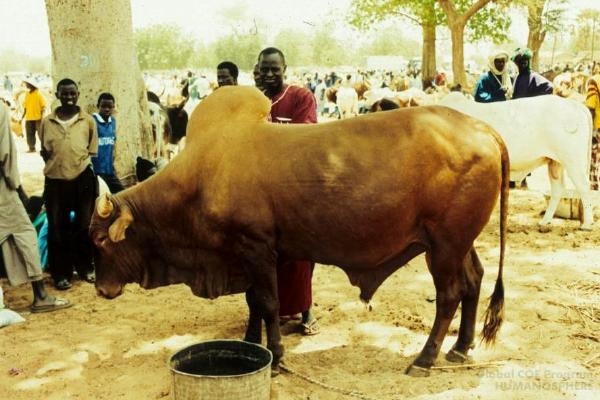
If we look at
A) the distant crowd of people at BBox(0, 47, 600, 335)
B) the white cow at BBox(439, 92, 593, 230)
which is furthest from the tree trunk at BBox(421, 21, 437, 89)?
the distant crowd of people at BBox(0, 47, 600, 335)

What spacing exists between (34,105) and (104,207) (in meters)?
11.5

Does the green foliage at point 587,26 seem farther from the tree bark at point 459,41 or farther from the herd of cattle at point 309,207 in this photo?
the herd of cattle at point 309,207

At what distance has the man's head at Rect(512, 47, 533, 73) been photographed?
28.3 feet

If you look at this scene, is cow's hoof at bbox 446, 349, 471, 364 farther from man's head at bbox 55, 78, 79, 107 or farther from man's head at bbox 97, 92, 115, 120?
man's head at bbox 97, 92, 115, 120

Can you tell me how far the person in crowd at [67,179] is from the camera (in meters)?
5.69

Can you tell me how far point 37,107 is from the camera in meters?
14.3

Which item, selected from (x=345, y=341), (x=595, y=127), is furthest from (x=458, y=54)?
(x=345, y=341)

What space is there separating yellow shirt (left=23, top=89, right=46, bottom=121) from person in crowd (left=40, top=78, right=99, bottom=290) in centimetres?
919

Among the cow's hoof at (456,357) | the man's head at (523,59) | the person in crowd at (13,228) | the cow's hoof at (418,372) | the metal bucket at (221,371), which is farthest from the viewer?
the man's head at (523,59)


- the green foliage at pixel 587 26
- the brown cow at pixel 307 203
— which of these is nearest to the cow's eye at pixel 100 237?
the brown cow at pixel 307 203

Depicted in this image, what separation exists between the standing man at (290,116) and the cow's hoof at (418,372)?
3.14 feet

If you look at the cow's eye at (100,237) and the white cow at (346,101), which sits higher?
the white cow at (346,101)

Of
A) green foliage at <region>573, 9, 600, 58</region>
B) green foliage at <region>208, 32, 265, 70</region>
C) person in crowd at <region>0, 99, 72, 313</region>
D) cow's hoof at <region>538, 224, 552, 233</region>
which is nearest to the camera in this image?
person in crowd at <region>0, 99, 72, 313</region>

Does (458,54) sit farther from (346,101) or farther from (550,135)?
(550,135)
